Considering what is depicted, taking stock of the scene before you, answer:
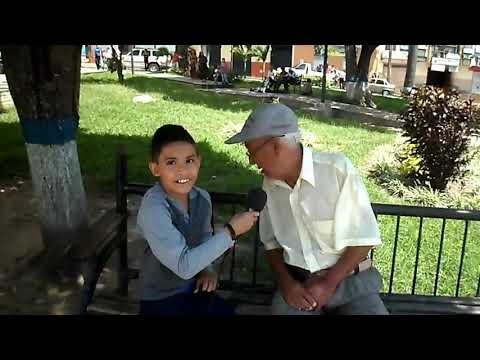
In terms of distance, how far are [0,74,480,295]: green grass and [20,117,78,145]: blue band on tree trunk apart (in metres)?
2.02

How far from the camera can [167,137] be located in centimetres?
197

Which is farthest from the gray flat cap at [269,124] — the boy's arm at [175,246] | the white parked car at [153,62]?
the white parked car at [153,62]

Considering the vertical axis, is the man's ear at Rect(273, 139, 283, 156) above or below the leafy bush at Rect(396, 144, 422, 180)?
above

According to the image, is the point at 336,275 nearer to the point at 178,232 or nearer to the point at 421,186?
the point at 178,232

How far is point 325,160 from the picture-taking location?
6.84ft

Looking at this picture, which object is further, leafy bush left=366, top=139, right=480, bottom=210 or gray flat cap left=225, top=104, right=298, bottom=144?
leafy bush left=366, top=139, right=480, bottom=210

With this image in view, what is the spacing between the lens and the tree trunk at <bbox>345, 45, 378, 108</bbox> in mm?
18344

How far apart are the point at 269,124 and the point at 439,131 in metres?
5.95

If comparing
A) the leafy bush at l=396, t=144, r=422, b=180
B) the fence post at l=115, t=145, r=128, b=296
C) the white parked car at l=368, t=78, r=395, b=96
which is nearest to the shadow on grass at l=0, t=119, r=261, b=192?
the leafy bush at l=396, t=144, r=422, b=180

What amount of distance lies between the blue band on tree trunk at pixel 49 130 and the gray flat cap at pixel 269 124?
2.56 metres

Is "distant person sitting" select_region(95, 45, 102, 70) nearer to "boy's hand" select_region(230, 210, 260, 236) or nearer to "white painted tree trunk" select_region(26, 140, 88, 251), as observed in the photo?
"white painted tree trunk" select_region(26, 140, 88, 251)

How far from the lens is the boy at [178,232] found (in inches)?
74.8

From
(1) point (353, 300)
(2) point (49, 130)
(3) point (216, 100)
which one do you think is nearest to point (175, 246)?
(1) point (353, 300)
